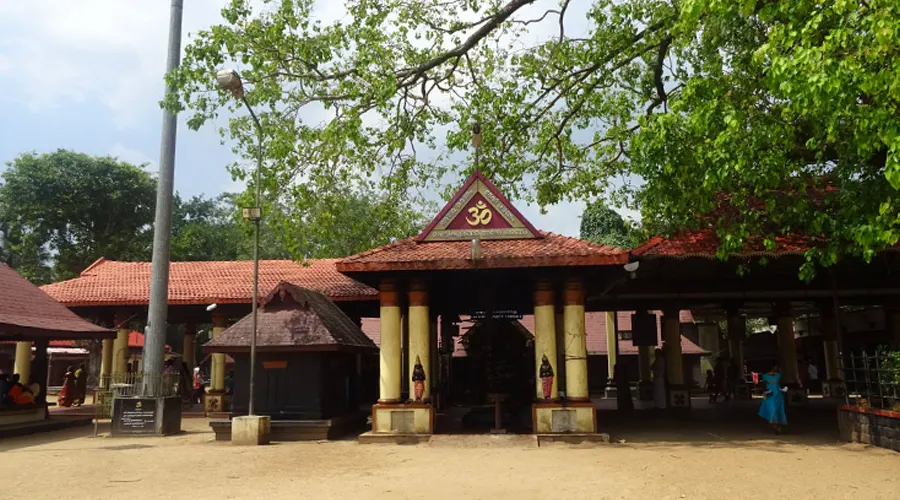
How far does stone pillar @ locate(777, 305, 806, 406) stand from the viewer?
60.7 ft

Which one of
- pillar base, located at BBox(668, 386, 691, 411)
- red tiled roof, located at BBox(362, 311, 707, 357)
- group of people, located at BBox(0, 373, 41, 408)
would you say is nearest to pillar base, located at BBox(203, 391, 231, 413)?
group of people, located at BBox(0, 373, 41, 408)

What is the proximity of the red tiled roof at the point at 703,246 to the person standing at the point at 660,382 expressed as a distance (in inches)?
214

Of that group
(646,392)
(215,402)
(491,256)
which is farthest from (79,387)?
(646,392)

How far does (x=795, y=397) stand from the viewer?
1852 centimetres

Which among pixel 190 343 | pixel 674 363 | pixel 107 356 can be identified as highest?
A: pixel 190 343

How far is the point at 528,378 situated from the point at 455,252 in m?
4.01

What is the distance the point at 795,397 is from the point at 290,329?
1373cm

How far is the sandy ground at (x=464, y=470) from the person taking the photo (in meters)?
7.24

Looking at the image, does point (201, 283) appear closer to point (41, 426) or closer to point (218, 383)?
point (218, 383)

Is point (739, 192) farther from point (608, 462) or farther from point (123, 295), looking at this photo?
point (123, 295)

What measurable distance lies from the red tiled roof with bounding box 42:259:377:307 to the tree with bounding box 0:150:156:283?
13363mm

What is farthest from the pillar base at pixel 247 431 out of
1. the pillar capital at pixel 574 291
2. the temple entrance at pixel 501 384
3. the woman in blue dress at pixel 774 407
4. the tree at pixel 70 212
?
the tree at pixel 70 212

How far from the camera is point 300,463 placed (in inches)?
373

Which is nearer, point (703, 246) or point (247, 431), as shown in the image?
point (247, 431)
